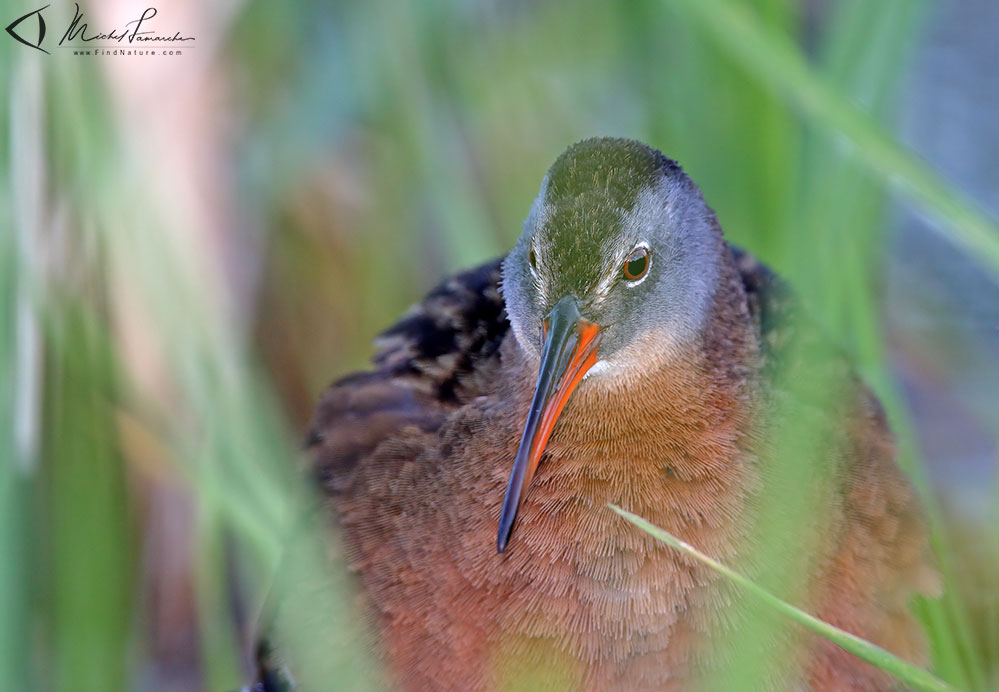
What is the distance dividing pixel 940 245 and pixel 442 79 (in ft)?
4.10

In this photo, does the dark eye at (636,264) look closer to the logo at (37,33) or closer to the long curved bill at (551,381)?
the long curved bill at (551,381)

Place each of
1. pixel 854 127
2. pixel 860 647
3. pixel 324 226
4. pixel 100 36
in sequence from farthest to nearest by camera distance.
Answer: pixel 324 226 → pixel 100 36 → pixel 854 127 → pixel 860 647

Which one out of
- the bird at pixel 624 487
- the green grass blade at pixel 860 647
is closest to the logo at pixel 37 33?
the bird at pixel 624 487

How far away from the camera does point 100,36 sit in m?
1.88

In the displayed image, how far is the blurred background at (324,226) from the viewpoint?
4.82 ft

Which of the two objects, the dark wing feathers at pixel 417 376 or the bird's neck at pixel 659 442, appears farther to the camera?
the dark wing feathers at pixel 417 376

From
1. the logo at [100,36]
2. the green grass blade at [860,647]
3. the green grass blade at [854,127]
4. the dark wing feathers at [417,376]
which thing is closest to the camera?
the green grass blade at [860,647]

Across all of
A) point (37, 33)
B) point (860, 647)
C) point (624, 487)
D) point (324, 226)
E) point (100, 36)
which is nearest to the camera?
point (860, 647)

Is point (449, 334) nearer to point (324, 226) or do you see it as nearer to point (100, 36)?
point (100, 36)

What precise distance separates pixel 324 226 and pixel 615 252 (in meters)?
1.43

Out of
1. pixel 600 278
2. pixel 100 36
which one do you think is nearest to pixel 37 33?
pixel 100 36

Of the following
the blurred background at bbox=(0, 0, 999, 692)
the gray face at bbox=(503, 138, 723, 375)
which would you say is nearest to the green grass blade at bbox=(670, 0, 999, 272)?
the blurred background at bbox=(0, 0, 999, 692)

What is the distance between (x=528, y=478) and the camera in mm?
1311

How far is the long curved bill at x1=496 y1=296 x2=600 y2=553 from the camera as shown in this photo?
49.9 inches
